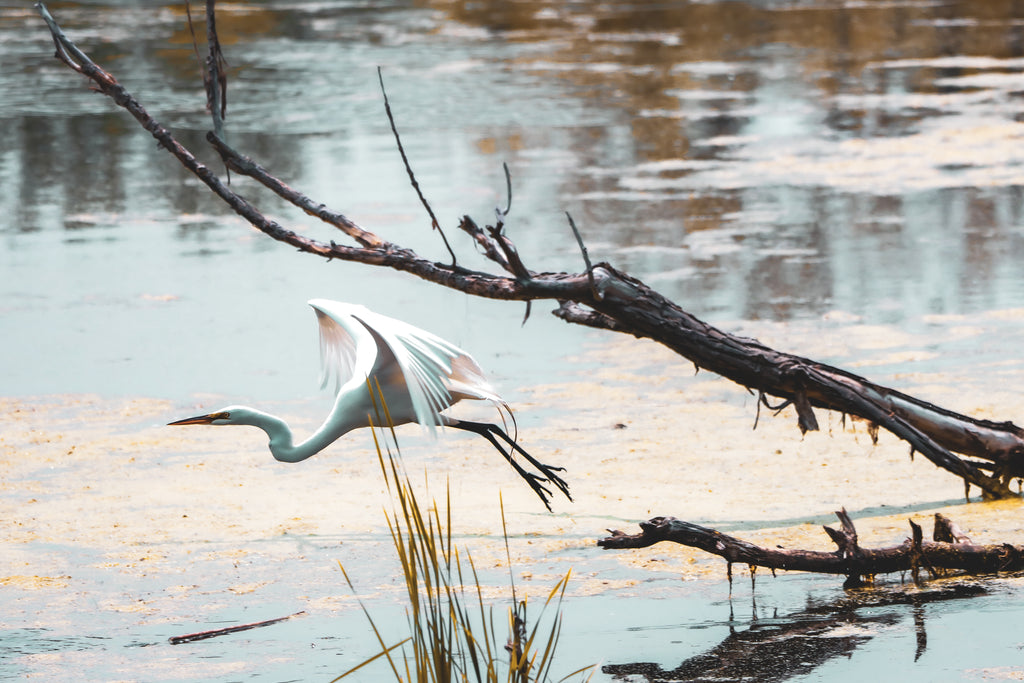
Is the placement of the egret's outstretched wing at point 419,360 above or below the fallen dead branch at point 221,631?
above

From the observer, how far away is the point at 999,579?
384 centimetres

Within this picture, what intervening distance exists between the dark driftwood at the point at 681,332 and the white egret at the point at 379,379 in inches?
17.0

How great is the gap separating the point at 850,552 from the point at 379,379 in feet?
4.26

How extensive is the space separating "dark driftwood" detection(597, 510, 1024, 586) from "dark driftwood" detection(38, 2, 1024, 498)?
0.33 metres

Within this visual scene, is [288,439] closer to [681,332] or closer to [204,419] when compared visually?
[204,419]

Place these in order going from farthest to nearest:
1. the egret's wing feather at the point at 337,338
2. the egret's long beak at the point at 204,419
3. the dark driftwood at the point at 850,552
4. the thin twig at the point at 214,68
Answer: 1. the thin twig at the point at 214,68
2. the egret's long beak at the point at 204,419
3. the dark driftwood at the point at 850,552
4. the egret's wing feather at the point at 337,338

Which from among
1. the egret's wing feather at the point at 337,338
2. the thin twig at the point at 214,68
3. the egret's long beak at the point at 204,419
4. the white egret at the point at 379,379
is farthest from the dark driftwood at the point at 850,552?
the thin twig at the point at 214,68

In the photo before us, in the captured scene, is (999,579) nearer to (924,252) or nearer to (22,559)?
(22,559)

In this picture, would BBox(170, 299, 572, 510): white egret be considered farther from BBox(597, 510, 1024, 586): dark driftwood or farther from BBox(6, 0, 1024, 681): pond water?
BBox(6, 0, 1024, 681): pond water

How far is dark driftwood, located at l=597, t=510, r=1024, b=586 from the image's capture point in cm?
359

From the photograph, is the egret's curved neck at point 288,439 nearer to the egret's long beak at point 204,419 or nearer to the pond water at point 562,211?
the egret's long beak at point 204,419

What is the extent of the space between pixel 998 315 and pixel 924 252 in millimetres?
1293

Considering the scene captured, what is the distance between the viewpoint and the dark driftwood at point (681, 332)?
4039 millimetres

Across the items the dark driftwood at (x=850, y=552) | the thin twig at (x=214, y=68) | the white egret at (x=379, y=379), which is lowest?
the dark driftwood at (x=850, y=552)
